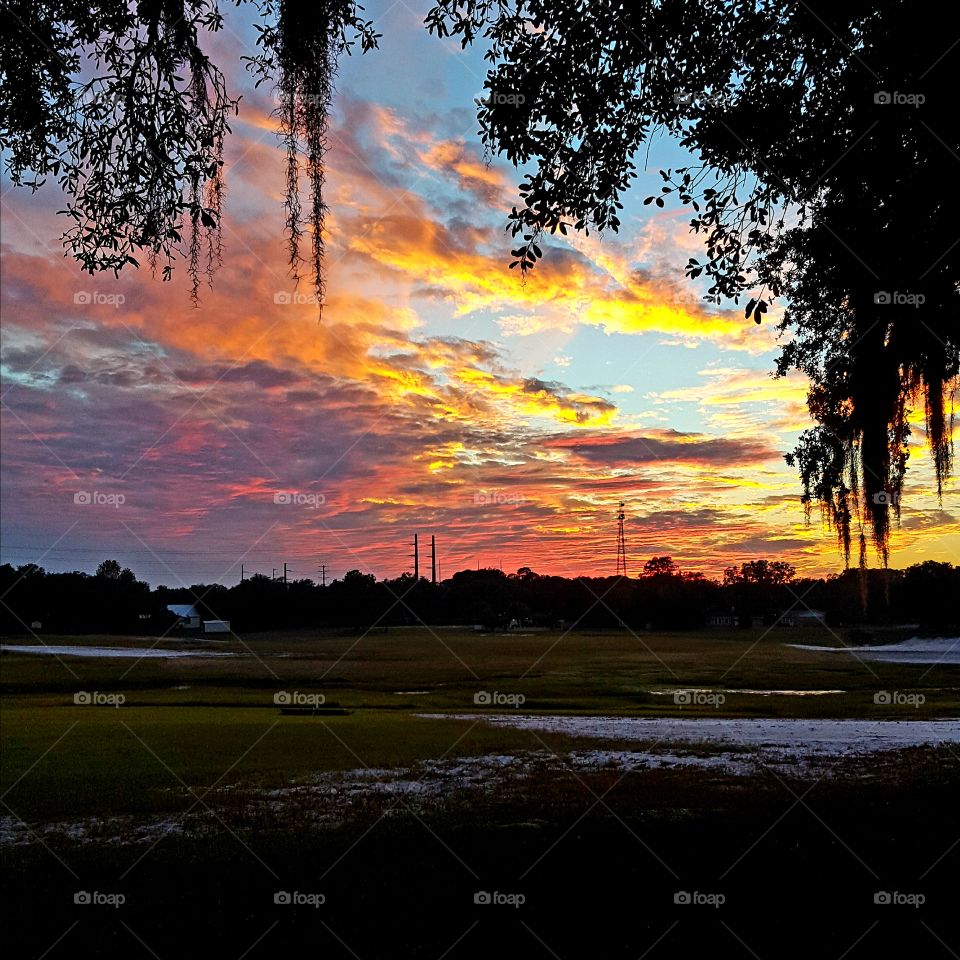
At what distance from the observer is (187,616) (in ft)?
423

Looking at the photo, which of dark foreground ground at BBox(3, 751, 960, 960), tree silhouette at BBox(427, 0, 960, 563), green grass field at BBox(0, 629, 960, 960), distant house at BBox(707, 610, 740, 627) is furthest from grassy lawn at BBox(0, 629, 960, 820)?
distant house at BBox(707, 610, 740, 627)

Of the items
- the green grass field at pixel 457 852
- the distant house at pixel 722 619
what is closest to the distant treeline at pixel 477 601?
the distant house at pixel 722 619

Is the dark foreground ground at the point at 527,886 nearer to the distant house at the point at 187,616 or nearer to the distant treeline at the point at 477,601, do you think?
the distant treeline at the point at 477,601

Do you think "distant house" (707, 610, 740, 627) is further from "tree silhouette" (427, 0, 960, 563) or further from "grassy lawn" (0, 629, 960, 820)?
"tree silhouette" (427, 0, 960, 563)

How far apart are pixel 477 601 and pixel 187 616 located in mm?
48328

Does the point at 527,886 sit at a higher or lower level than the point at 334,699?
higher

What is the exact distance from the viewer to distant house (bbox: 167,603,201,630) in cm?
12344

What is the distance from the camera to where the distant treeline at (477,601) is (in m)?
95.4

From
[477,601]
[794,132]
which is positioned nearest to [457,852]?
[794,132]

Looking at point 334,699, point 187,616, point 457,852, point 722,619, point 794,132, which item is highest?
point 794,132

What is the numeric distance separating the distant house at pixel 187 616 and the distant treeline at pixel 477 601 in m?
1.57

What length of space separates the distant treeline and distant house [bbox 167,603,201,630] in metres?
1.57

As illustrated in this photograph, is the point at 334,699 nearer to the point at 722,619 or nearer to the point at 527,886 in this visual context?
the point at 527,886

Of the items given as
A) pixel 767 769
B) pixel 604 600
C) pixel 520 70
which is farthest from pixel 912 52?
pixel 604 600
